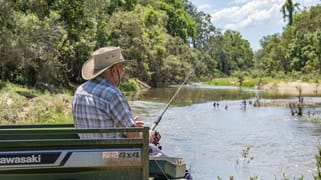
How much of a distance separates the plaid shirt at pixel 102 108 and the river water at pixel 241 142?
3.95 meters

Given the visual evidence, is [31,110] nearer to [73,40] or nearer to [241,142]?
[241,142]

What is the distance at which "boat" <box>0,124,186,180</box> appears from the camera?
4020mm

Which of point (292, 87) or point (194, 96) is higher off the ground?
point (292, 87)

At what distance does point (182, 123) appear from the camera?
22703 millimetres

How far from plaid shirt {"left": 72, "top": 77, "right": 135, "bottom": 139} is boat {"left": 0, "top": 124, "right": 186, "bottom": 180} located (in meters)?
0.33

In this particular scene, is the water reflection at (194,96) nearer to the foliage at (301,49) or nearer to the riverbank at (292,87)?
the riverbank at (292,87)

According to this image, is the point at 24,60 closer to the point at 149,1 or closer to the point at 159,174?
the point at 159,174

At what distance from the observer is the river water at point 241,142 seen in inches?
476

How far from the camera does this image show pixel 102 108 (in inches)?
176

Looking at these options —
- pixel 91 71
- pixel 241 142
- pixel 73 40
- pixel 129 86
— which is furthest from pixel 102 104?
pixel 129 86

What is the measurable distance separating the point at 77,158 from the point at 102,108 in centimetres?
57

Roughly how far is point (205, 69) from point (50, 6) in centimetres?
6625

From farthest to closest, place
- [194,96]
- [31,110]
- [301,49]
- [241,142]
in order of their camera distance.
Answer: [301,49] → [194,96] → [31,110] → [241,142]

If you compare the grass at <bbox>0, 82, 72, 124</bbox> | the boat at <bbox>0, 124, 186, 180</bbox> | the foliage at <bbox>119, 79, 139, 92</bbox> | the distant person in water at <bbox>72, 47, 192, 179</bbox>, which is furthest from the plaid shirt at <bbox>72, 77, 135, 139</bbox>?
the foliage at <bbox>119, 79, 139, 92</bbox>
